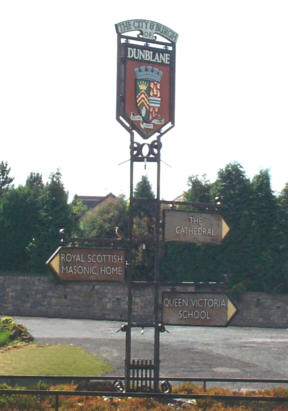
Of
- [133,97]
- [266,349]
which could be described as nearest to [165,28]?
[133,97]

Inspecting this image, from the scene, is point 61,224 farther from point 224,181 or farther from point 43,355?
point 43,355

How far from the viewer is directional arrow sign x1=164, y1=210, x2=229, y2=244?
9555 mm

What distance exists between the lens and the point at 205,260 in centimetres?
4084

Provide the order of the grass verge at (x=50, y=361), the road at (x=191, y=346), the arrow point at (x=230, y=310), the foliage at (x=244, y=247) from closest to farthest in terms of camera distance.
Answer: the arrow point at (x=230, y=310), the grass verge at (x=50, y=361), the road at (x=191, y=346), the foliage at (x=244, y=247)

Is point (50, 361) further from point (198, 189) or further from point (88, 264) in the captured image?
point (198, 189)

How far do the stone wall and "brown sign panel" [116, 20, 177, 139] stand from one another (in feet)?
95.8

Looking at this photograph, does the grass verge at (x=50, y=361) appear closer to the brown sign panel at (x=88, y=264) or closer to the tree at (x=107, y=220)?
the brown sign panel at (x=88, y=264)

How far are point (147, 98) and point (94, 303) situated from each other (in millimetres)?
30777

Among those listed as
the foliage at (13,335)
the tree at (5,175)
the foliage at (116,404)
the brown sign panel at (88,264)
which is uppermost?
the tree at (5,175)

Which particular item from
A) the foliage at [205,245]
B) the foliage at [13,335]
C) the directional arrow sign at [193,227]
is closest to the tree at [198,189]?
the foliage at [205,245]

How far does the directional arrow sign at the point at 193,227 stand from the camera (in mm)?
9555

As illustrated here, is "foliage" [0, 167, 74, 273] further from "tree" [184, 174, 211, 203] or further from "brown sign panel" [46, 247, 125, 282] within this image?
"brown sign panel" [46, 247, 125, 282]

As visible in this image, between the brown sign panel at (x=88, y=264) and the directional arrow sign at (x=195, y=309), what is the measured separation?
3.39ft

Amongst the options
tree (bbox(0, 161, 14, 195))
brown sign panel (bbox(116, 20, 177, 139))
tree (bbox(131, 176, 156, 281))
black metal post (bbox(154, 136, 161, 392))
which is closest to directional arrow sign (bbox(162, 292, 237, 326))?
black metal post (bbox(154, 136, 161, 392))
